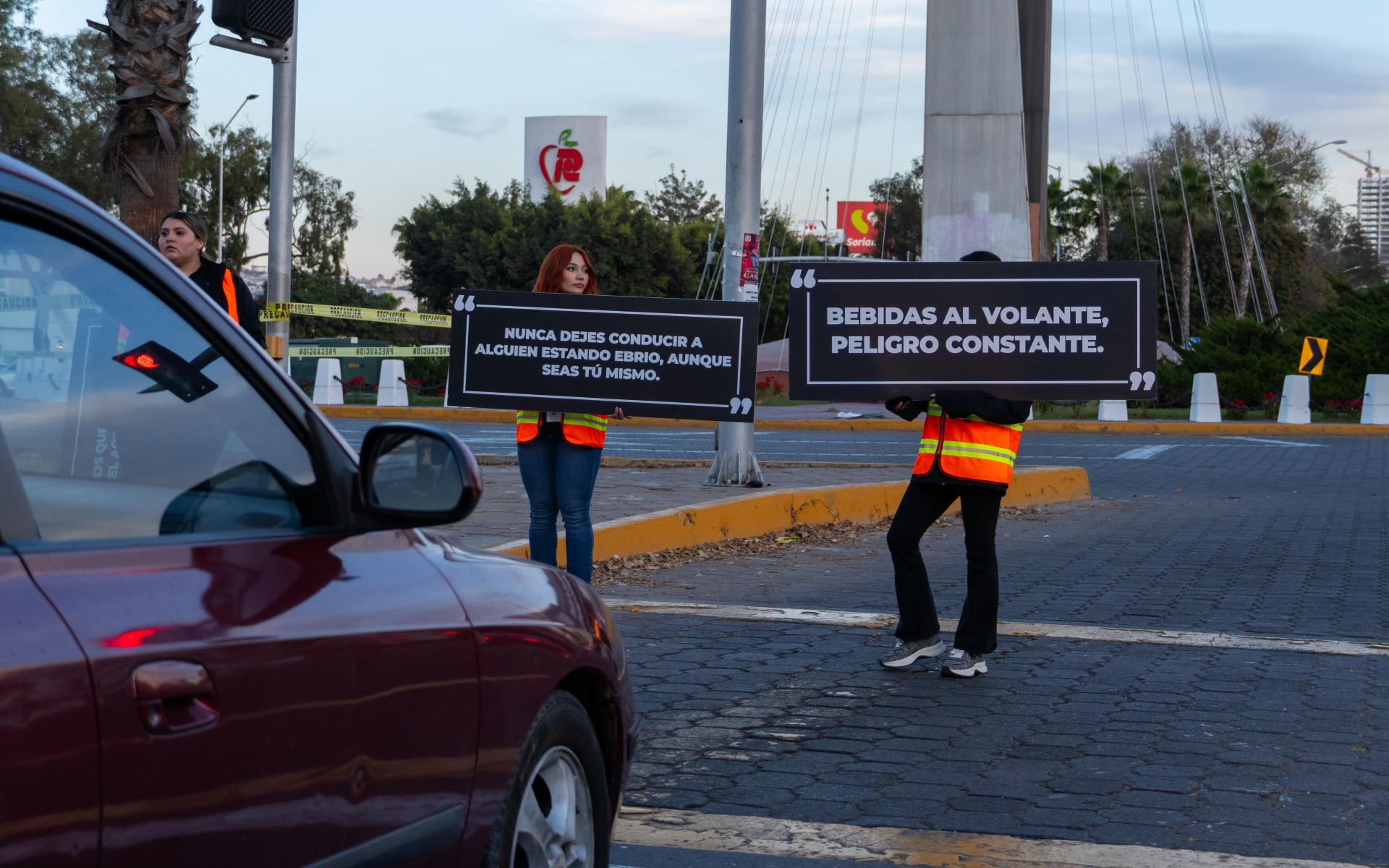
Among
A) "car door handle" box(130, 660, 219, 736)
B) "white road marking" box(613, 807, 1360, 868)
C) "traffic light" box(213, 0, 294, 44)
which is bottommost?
"white road marking" box(613, 807, 1360, 868)

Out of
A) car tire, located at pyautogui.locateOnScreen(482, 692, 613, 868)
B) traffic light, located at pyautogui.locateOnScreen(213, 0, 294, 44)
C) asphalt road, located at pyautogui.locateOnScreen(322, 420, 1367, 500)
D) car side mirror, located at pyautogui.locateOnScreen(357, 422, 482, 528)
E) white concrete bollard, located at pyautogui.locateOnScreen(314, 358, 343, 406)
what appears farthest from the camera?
white concrete bollard, located at pyautogui.locateOnScreen(314, 358, 343, 406)

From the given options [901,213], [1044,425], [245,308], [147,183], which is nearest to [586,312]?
[245,308]

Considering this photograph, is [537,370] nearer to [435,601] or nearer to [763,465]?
[435,601]

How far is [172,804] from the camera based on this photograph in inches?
80.9

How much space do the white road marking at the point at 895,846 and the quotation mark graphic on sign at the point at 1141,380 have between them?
3244 millimetres

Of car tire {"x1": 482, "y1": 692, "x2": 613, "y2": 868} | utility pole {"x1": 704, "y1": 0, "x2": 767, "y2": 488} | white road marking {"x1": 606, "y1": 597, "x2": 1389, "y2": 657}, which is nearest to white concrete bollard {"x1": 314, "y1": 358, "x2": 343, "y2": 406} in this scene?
utility pole {"x1": 704, "y1": 0, "x2": 767, "y2": 488}

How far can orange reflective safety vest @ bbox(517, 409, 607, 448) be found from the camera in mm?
7602

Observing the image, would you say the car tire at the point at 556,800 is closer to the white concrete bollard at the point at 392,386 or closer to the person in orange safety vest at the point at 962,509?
the person in orange safety vest at the point at 962,509

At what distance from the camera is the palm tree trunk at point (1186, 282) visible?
6291 centimetres

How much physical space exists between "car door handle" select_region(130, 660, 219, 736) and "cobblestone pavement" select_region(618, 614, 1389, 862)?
2.79 metres

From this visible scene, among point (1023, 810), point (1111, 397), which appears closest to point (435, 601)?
point (1023, 810)

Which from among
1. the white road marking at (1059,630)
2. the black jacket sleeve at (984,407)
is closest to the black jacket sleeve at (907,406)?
the black jacket sleeve at (984,407)

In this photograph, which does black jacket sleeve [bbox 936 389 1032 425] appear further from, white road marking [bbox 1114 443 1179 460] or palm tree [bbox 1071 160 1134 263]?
palm tree [bbox 1071 160 1134 263]

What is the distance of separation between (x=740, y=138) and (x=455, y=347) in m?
5.11
